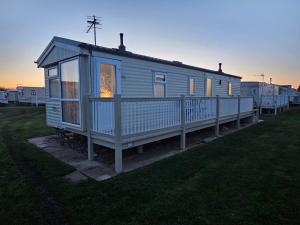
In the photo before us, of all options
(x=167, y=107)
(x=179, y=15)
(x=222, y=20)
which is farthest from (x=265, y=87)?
(x=167, y=107)

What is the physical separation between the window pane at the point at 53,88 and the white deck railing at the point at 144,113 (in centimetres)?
283

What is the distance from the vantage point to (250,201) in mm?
2900

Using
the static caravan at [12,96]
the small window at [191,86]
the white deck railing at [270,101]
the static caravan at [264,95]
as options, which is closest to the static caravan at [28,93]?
the static caravan at [12,96]

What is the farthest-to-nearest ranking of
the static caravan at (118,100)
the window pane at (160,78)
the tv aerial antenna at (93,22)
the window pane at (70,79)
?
the tv aerial antenna at (93,22) → the window pane at (160,78) → the window pane at (70,79) → the static caravan at (118,100)

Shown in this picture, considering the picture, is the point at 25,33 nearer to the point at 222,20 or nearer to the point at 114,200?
the point at 222,20

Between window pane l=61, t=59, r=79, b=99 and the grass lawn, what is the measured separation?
210 cm

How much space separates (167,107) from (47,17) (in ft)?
32.4

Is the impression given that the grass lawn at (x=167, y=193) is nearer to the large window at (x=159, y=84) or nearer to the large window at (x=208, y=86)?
the large window at (x=159, y=84)

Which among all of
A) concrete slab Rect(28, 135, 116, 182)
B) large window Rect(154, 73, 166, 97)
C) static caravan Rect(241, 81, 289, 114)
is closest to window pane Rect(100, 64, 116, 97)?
concrete slab Rect(28, 135, 116, 182)

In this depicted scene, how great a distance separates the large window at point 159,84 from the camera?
26.1 ft

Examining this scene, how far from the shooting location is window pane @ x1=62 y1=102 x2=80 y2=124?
595 centimetres

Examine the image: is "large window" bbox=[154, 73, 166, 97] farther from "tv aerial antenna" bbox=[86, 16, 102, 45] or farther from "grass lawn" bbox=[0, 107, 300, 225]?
"tv aerial antenna" bbox=[86, 16, 102, 45]

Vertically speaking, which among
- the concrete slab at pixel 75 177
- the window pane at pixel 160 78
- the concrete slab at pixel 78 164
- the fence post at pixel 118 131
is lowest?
the concrete slab at pixel 75 177

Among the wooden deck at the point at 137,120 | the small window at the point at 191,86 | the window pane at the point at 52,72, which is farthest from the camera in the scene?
the small window at the point at 191,86
